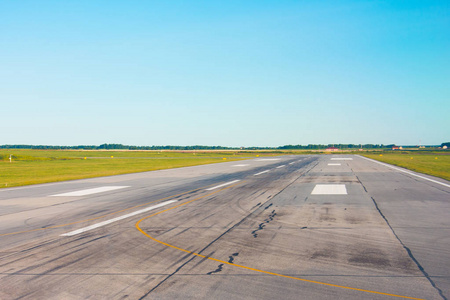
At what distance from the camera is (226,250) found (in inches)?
277

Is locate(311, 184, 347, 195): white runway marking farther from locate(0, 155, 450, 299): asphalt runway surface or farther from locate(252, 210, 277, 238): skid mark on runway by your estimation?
locate(252, 210, 277, 238): skid mark on runway

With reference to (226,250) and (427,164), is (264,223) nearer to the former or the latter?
(226,250)

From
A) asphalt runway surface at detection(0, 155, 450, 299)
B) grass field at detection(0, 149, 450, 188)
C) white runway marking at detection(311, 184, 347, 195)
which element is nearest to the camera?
asphalt runway surface at detection(0, 155, 450, 299)

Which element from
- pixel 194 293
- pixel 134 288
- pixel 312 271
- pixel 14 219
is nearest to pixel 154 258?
pixel 134 288

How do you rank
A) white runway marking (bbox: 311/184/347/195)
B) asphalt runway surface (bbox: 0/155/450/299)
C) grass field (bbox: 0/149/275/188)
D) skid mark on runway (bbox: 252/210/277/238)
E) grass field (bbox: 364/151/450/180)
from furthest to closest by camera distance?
grass field (bbox: 364/151/450/180) < grass field (bbox: 0/149/275/188) < white runway marking (bbox: 311/184/347/195) < skid mark on runway (bbox: 252/210/277/238) < asphalt runway surface (bbox: 0/155/450/299)

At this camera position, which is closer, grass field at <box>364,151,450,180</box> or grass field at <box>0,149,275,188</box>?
grass field at <box>0,149,275,188</box>

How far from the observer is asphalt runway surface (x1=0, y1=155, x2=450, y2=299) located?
16.8 ft

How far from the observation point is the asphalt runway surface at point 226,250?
5.13m

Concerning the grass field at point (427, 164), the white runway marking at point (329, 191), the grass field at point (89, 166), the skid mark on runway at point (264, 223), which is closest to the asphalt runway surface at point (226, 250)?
the skid mark on runway at point (264, 223)

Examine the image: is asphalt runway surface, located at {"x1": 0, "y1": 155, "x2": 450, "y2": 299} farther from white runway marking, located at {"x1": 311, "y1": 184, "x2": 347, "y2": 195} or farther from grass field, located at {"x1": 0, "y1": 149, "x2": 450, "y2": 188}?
grass field, located at {"x1": 0, "y1": 149, "x2": 450, "y2": 188}

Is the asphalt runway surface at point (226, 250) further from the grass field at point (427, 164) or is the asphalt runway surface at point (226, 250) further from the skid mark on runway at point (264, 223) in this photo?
the grass field at point (427, 164)

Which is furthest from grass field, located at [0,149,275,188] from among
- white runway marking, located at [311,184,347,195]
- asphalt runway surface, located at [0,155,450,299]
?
white runway marking, located at [311,184,347,195]

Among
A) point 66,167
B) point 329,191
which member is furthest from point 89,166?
point 329,191

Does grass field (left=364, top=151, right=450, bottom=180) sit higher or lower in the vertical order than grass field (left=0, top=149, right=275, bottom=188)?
higher
